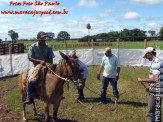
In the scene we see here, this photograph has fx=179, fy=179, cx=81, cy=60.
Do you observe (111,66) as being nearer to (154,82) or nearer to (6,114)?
(154,82)

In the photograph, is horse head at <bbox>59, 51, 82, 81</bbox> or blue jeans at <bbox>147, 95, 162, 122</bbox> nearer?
horse head at <bbox>59, 51, 82, 81</bbox>

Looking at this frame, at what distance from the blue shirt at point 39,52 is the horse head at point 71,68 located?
3.52 ft

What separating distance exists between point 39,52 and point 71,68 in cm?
137

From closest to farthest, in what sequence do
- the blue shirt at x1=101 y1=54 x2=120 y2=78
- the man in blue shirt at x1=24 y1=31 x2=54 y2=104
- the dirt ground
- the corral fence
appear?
the man in blue shirt at x1=24 y1=31 x2=54 y2=104 < the dirt ground < the blue shirt at x1=101 y1=54 x2=120 y2=78 < the corral fence

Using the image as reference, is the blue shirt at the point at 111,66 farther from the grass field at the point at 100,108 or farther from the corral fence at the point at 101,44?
the corral fence at the point at 101,44

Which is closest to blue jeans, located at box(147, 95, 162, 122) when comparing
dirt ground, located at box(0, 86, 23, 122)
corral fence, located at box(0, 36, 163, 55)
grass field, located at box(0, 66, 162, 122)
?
grass field, located at box(0, 66, 162, 122)

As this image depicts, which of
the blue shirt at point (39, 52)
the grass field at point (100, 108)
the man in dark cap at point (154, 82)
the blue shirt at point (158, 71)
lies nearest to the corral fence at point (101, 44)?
the grass field at point (100, 108)

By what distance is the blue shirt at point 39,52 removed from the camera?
470 centimetres

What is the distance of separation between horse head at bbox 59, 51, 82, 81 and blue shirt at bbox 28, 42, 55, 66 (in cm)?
107

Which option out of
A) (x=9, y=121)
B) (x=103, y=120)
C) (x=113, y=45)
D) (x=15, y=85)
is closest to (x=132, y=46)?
(x=113, y=45)

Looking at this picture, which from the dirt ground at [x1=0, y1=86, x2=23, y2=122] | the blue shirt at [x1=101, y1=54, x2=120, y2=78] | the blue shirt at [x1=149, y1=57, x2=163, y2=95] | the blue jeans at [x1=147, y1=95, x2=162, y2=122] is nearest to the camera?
the blue shirt at [x1=149, y1=57, x2=163, y2=95]

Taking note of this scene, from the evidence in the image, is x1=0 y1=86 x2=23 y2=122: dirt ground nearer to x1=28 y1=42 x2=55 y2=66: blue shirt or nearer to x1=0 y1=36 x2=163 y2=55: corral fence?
x1=28 y1=42 x2=55 y2=66: blue shirt

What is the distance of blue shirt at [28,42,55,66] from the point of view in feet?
15.4

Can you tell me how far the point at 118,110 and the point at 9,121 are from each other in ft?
11.5
